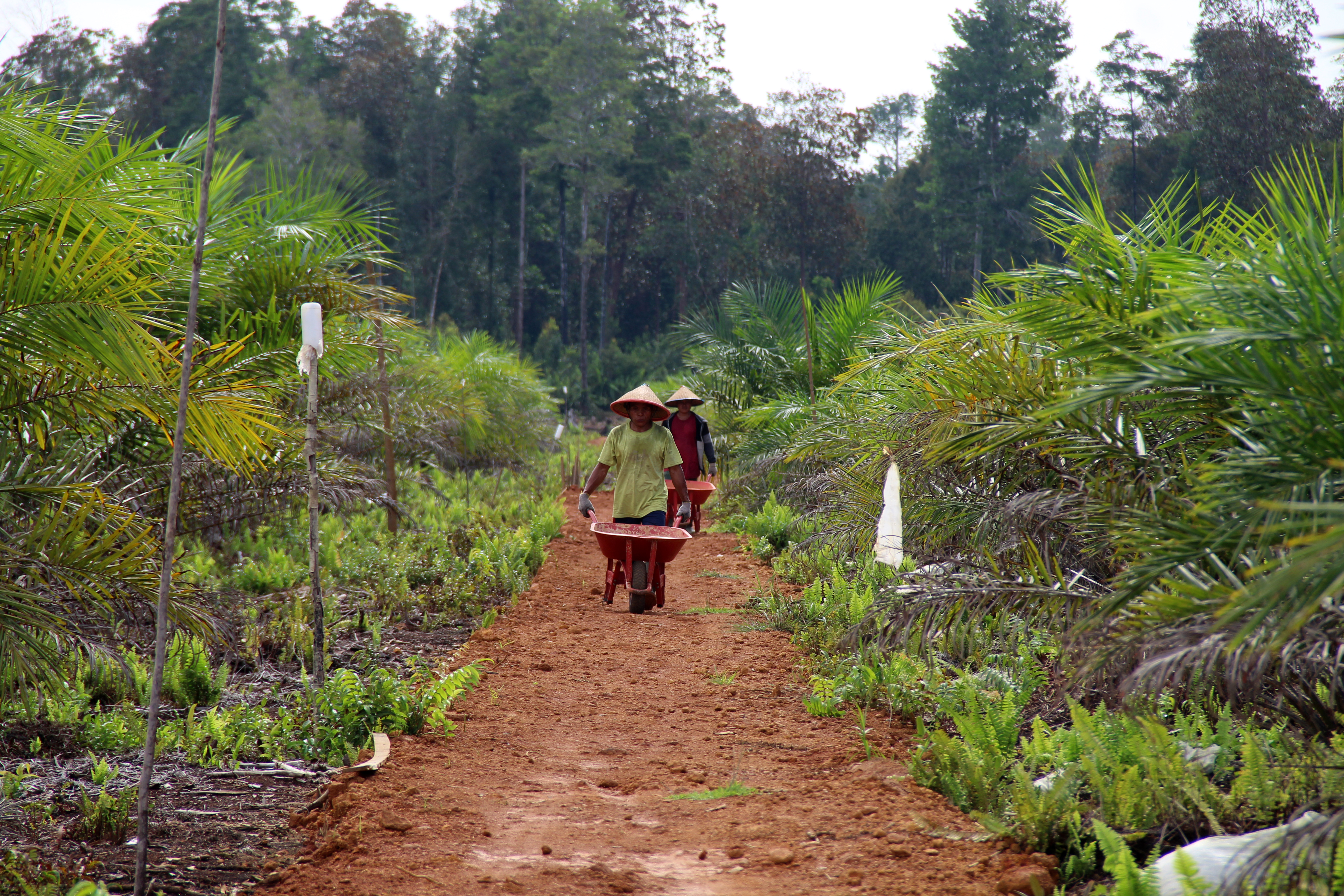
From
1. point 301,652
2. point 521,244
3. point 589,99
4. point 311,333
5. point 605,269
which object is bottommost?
point 301,652

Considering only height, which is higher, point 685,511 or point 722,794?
point 685,511

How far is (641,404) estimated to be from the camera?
7.74 metres

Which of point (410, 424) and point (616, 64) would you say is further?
point (616, 64)

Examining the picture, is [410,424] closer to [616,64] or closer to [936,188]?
[616,64]

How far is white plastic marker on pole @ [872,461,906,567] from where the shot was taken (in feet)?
17.1

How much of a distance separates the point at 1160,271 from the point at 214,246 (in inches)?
239

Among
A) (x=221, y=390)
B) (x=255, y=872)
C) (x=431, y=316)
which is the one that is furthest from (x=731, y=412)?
(x=431, y=316)

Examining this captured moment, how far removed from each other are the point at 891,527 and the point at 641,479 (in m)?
2.90

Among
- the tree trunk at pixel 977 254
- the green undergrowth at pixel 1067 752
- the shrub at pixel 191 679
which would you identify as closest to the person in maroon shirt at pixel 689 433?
the green undergrowth at pixel 1067 752

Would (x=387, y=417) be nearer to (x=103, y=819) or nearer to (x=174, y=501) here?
(x=103, y=819)

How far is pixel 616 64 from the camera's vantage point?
4291 centimetres

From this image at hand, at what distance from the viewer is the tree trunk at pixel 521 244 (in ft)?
142

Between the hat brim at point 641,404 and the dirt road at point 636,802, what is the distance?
2055 millimetres

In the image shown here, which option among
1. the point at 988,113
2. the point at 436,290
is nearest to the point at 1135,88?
the point at 988,113
